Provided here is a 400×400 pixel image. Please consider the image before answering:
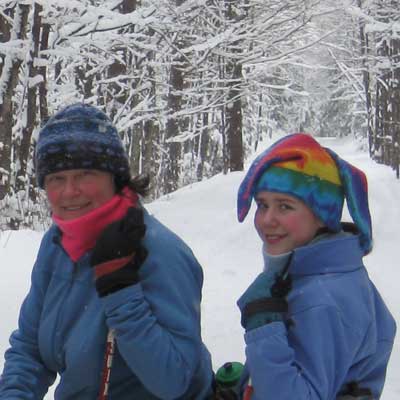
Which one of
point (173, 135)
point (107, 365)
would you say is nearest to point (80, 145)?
point (107, 365)


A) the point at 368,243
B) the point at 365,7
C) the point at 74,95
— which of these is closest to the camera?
the point at 368,243

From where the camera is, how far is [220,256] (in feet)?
31.6

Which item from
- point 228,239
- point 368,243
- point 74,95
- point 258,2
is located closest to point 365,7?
point 258,2

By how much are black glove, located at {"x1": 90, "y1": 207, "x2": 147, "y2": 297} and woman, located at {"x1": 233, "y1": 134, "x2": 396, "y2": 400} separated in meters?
0.40

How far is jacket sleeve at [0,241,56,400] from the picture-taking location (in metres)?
2.60

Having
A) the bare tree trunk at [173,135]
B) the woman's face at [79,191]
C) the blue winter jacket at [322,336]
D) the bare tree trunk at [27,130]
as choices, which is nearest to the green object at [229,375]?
the blue winter jacket at [322,336]

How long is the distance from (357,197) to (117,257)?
86cm

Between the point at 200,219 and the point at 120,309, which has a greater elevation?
the point at 120,309

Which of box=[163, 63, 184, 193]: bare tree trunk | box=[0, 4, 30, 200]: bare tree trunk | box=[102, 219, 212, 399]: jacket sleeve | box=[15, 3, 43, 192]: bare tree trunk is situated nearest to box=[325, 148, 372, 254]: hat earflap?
box=[102, 219, 212, 399]: jacket sleeve

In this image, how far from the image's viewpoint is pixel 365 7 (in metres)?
17.3

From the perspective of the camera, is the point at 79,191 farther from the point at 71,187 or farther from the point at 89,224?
the point at 89,224

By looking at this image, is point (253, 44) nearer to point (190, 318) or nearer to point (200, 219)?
point (200, 219)

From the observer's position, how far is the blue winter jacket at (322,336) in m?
2.02

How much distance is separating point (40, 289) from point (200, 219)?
351 inches
